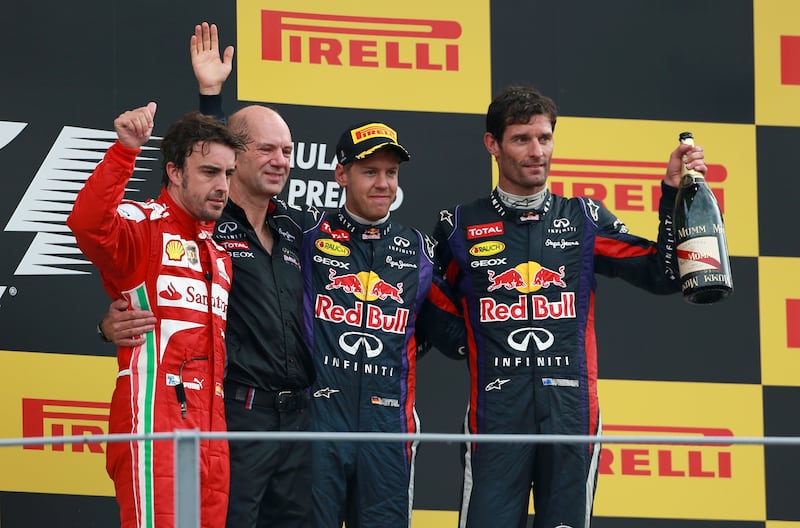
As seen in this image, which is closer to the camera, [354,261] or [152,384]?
[152,384]

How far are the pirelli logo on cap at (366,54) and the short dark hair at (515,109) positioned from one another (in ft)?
1.96

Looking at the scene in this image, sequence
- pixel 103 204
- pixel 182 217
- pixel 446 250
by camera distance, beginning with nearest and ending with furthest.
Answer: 1. pixel 103 204
2. pixel 182 217
3. pixel 446 250

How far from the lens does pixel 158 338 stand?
257 centimetres

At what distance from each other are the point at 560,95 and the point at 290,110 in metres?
0.76

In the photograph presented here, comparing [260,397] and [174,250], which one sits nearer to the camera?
[174,250]

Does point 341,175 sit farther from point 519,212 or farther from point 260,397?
point 260,397

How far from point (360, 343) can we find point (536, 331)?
0.39 metres

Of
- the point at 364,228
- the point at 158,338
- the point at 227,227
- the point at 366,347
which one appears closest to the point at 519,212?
the point at 364,228

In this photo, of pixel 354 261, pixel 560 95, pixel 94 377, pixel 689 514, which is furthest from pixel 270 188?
pixel 689 514

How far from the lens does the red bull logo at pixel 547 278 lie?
296 centimetres

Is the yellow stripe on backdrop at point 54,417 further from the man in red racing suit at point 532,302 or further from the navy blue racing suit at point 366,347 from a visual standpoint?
the man in red racing suit at point 532,302

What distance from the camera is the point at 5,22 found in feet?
11.3

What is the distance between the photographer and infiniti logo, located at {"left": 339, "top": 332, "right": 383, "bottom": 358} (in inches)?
113

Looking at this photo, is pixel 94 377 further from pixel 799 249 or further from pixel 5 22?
pixel 799 249
